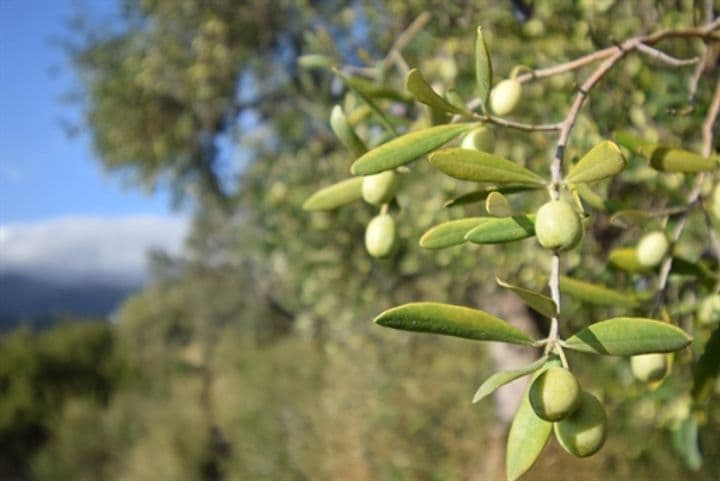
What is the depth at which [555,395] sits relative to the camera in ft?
1.22

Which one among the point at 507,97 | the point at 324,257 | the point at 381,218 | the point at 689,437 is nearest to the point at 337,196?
the point at 381,218

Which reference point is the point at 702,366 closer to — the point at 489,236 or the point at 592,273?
the point at 489,236

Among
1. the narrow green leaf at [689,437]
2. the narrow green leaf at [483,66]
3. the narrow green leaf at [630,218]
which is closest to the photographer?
the narrow green leaf at [483,66]

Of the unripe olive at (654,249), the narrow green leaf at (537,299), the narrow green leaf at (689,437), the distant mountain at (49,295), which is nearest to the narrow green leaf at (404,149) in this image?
the narrow green leaf at (537,299)

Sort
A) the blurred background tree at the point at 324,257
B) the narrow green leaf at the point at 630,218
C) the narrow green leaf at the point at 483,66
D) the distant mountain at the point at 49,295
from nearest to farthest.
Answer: the narrow green leaf at the point at 483,66
the narrow green leaf at the point at 630,218
the blurred background tree at the point at 324,257
the distant mountain at the point at 49,295

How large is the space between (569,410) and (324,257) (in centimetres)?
302

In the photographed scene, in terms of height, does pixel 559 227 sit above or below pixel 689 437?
above

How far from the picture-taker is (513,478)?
38 centimetres

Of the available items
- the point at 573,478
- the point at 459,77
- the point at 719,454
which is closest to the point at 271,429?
the point at 573,478

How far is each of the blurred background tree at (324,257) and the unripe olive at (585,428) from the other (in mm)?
377

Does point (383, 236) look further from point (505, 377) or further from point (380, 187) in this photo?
point (505, 377)

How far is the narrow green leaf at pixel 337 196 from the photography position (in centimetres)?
60

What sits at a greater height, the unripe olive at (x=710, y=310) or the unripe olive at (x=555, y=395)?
the unripe olive at (x=555, y=395)

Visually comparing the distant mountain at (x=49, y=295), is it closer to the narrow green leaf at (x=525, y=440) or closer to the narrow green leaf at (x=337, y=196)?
the narrow green leaf at (x=337, y=196)
